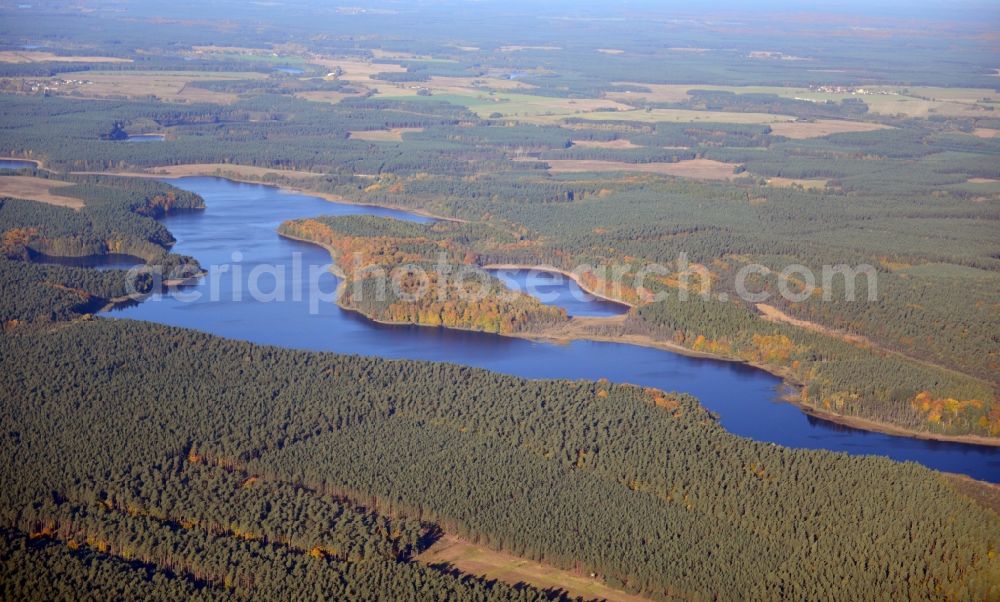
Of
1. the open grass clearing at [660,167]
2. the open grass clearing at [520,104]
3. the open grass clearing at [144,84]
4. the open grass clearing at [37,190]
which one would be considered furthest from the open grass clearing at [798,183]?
the open grass clearing at [144,84]

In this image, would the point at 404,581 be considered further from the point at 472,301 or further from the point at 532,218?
the point at 532,218

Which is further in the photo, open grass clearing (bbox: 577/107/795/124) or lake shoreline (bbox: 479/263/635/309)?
open grass clearing (bbox: 577/107/795/124)

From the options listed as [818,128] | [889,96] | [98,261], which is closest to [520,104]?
[818,128]

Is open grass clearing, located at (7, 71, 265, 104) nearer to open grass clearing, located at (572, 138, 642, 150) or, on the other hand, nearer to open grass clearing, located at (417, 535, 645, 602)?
open grass clearing, located at (572, 138, 642, 150)

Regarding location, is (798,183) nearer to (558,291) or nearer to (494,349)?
(558,291)

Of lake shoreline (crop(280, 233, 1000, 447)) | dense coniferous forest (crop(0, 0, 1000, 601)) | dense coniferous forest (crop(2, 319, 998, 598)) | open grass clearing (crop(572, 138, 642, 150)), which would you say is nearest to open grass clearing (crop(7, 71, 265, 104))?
dense coniferous forest (crop(0, 0, 1000, 601))

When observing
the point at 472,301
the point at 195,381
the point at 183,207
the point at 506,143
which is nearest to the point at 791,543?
the point at 195,381

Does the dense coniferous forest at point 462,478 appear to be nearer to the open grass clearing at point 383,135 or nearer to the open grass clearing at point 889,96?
the open grass clearing at point 383,135
